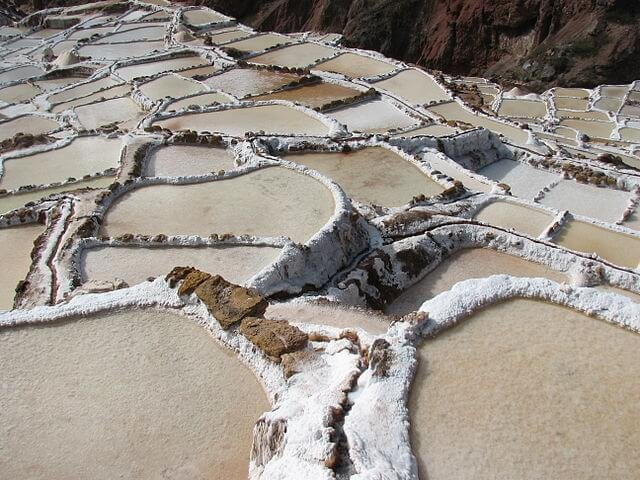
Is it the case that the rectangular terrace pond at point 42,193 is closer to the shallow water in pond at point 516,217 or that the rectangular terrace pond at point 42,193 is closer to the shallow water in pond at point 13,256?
the shallow water in pond at point 13,256

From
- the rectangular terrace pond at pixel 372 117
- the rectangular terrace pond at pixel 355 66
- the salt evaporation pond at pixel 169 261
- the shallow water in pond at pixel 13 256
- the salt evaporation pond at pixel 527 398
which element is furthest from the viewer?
the rectangular terrace pond at pixel 355 66

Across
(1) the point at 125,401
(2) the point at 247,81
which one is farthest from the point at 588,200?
(2) the point at 247,81

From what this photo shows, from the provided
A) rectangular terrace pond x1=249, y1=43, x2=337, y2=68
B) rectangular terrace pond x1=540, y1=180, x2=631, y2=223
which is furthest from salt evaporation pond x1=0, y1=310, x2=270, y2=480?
rectangular terrace pond x1=249, y1=43, x2=337, y2=68

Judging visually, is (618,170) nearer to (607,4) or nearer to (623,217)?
(623,217)

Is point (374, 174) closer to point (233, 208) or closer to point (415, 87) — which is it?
point (233, 208)

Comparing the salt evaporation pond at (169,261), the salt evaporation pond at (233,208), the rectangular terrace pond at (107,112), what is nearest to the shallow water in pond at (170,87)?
the rectangular terrace pond at (107,112)
